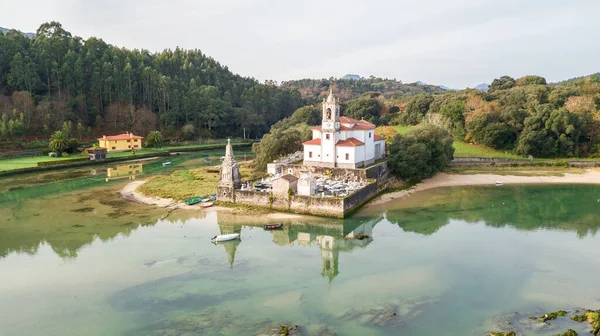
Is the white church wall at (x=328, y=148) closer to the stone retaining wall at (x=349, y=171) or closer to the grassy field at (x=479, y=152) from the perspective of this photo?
the stone retaining wall at (x=349, y=171)

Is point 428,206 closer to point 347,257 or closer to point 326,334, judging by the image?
point 347,257

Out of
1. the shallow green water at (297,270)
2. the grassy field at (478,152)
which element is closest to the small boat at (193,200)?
the shallow green water at (297,270)

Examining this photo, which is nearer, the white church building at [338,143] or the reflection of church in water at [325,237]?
the reflection of church in water at [325,237]

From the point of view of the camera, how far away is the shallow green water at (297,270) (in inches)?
625

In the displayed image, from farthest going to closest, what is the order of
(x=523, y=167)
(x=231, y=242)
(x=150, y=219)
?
(x=523, y=167) → (x=150, y=219) → (x=231, y=242)

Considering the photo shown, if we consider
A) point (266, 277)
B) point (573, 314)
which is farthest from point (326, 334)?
point (573, 314)

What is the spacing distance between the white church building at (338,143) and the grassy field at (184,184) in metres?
8.44

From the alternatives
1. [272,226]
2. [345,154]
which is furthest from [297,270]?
[345,154]

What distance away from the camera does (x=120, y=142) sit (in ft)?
207

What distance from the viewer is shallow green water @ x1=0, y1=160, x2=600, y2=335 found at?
15883mm

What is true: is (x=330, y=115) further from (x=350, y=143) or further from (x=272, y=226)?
(x=272, y=226)

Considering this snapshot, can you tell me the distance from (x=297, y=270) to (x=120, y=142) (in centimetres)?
5121

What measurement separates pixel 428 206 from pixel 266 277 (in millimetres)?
17424

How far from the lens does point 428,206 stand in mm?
32562
